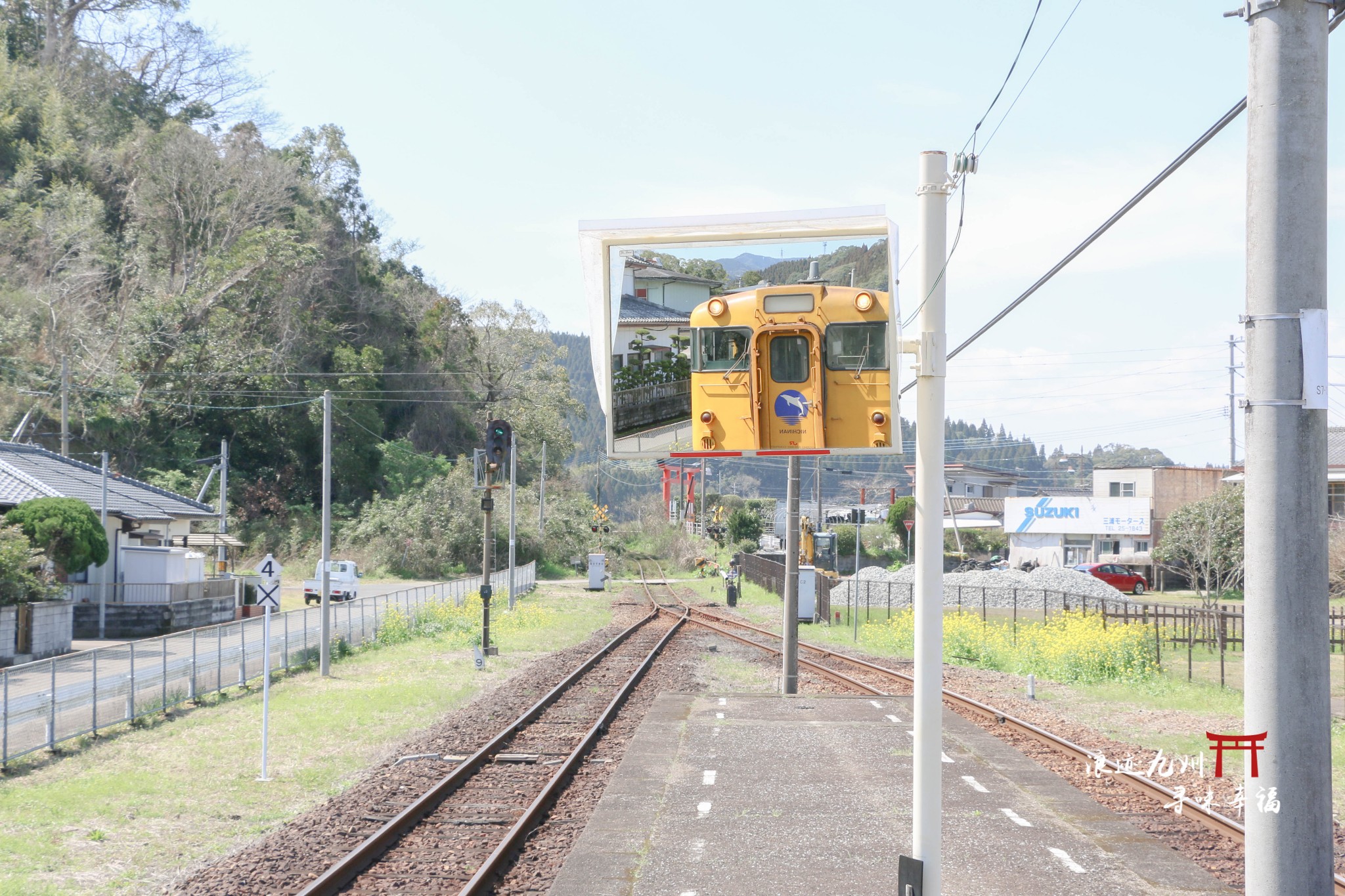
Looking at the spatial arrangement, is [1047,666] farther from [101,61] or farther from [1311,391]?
[101,61]

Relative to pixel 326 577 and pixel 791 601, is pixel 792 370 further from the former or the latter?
pixel 326 577

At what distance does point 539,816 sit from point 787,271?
8.17 metres

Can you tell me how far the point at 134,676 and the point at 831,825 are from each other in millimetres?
12622

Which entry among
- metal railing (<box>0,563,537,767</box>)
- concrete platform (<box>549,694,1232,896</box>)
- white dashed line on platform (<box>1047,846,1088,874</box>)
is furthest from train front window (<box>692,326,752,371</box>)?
metal railing (<box>0,563,537,767</box>)

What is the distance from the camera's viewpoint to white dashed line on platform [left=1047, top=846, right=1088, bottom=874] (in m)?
9.24

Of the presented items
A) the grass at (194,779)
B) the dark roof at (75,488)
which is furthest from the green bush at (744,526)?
the grass at (194,779)

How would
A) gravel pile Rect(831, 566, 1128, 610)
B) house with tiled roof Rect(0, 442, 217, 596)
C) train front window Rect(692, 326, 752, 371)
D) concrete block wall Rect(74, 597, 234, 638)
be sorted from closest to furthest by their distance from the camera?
1. train front window Rect(692, 326, 752, 371)
2. house with tiled roof Rect(0, 442, 217, 596)
3. concrete block wall Rect(74, 597, 234, 638)
4. gravel pile Rect(831, 566, 1128, 610)

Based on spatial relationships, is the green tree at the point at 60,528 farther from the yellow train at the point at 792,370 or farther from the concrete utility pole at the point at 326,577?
the yellow train at the point at 792,370

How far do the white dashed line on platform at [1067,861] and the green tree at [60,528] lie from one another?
26.9 meters

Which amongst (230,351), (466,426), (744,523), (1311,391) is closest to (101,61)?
(230,351)

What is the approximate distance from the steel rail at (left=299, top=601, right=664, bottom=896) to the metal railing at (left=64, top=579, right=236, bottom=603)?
64.3 ft

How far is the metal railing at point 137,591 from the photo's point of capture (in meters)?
33.5

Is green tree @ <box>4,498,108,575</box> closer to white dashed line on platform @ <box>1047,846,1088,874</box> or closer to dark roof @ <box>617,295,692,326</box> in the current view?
white dashed line on platform @ <box>1047,846,1088,874</box>

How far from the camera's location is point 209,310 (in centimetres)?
6544
